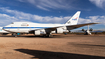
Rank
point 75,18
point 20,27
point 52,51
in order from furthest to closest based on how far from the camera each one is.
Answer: point 75,18 < point 20,27 < point 52,51

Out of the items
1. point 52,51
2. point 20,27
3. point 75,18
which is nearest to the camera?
point 52,51

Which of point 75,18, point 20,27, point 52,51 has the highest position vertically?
point 75,18

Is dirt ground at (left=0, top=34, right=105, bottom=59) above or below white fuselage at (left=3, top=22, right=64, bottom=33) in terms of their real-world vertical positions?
below

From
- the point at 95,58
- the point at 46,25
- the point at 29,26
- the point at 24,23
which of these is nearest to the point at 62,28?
the point at 46,25

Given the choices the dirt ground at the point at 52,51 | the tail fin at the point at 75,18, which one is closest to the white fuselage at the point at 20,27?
the tail fin at the point at 75,18

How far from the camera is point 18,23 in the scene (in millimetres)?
18141

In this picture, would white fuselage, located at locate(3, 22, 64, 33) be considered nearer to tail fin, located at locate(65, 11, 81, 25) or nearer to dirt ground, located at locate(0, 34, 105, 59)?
tail fin, located at locate(65, 11, 81, 25)

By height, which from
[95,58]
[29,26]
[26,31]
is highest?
[29,26]

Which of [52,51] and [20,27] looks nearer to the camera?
[52,51]

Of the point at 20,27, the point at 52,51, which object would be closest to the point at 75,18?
the point at 20,27

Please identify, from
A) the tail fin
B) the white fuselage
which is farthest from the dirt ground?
the tail fin

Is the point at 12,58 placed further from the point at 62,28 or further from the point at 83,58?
the point at 62,28

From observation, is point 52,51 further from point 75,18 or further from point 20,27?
point 75,18

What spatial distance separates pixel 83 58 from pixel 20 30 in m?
16.8
